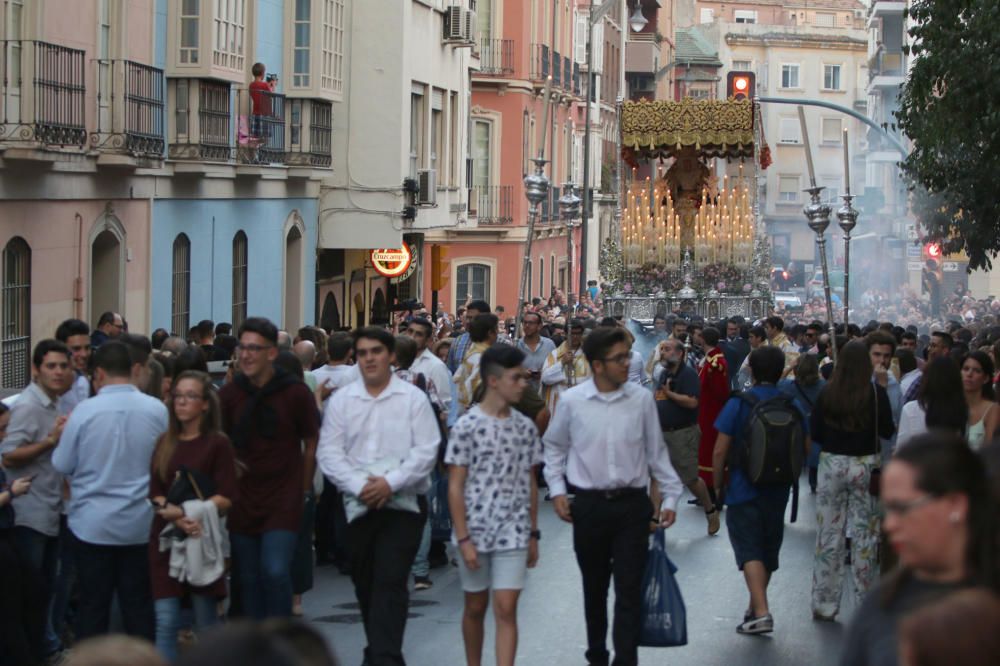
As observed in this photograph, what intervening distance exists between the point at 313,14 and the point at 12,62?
10.1 m

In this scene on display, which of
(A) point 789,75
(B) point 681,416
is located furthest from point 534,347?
(A) point 789,75

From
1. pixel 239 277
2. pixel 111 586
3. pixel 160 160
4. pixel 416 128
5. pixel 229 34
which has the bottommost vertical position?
pixel 111 586

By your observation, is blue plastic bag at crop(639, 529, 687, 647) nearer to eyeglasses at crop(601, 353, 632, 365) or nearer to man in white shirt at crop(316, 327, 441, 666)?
eyeglasses at crop(601, 353, 632, 365)

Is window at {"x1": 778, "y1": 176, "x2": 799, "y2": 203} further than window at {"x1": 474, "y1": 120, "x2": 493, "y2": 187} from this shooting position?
Yes

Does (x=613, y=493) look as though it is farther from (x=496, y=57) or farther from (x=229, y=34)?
(x=496, y=57)

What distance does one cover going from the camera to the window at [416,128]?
3095 centimetres

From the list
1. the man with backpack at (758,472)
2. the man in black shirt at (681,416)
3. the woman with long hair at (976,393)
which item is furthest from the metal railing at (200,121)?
the woman with long hair at (976,393)

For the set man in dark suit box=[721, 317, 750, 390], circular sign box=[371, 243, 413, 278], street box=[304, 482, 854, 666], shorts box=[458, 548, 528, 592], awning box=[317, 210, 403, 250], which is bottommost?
street box=[304, 482, 854, 666]

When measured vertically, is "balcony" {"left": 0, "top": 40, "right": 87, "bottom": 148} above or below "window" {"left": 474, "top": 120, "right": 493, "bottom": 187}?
below

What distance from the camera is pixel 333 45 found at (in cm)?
2734

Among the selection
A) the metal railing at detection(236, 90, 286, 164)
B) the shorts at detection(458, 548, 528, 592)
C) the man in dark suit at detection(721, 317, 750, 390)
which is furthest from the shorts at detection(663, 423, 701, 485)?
the metal railing at detection(236, 90, 286, 164)

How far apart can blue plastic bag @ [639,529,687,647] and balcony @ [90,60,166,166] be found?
11.2 m

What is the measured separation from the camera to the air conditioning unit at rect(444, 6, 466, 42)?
3269cm

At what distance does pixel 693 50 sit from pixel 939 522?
84762mm
